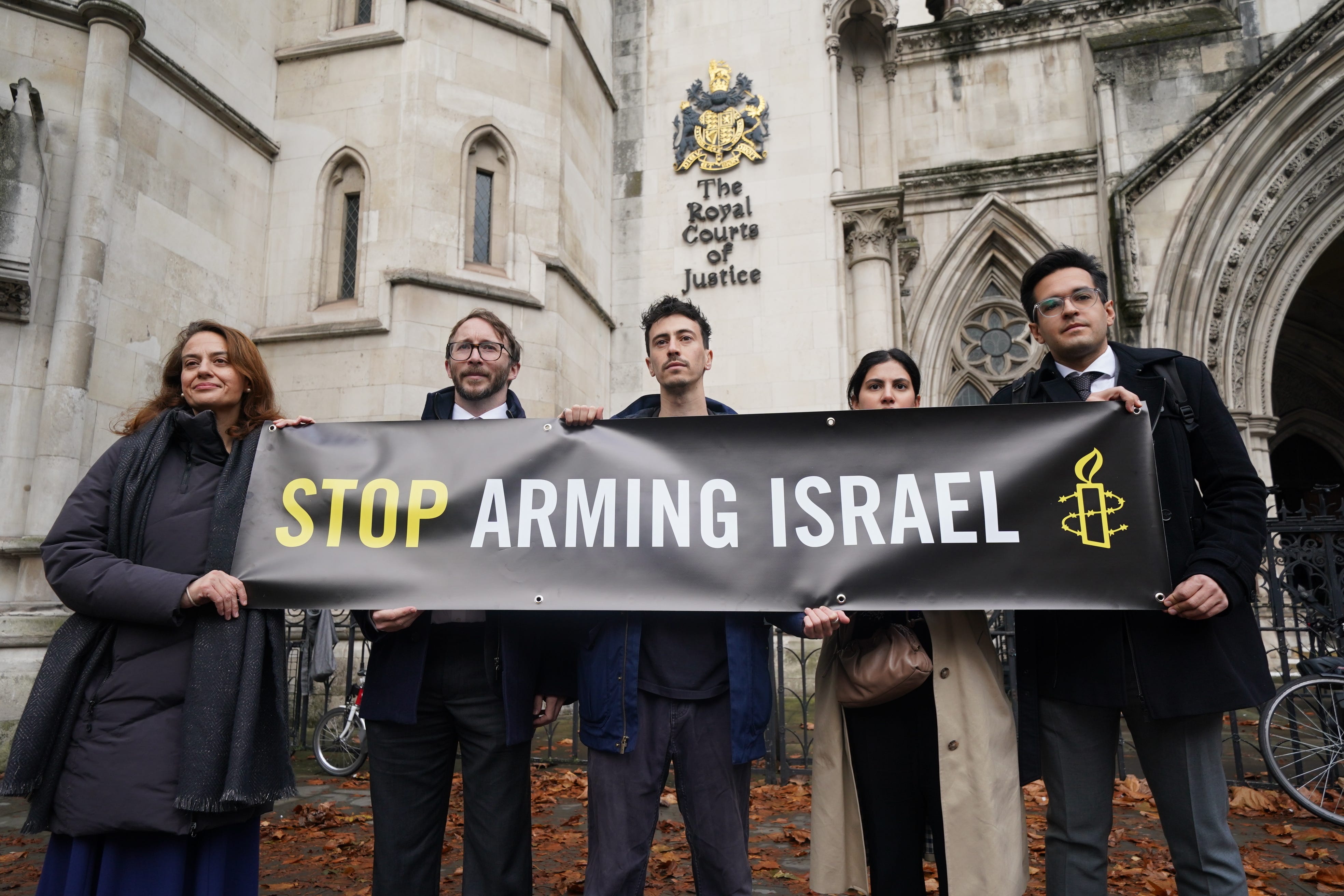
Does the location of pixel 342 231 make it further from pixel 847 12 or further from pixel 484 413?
pixel 847 12

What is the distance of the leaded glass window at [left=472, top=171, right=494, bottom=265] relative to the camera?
9.50 m

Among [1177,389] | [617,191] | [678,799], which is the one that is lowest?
[678,799]

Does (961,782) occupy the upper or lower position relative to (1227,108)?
lower

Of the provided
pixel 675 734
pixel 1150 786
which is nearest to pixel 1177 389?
pixel 1150 786

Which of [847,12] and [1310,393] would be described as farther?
[1310,393]

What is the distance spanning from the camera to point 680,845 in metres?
4.30

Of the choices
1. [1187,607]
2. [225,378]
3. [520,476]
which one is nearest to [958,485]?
[1187,607]

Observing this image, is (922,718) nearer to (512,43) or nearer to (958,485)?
(958,485)

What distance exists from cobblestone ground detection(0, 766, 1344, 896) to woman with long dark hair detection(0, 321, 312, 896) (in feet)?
5.55

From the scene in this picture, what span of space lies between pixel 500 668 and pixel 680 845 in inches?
91.4

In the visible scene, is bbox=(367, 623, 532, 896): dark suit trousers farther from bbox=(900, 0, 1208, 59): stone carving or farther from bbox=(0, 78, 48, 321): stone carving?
bbox=(900, 0, 1208, 59): stone carving

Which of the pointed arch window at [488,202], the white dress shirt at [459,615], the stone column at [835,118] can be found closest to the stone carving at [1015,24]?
the stone column at [835,118]

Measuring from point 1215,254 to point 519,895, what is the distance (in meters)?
12.2

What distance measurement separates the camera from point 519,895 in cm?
259
